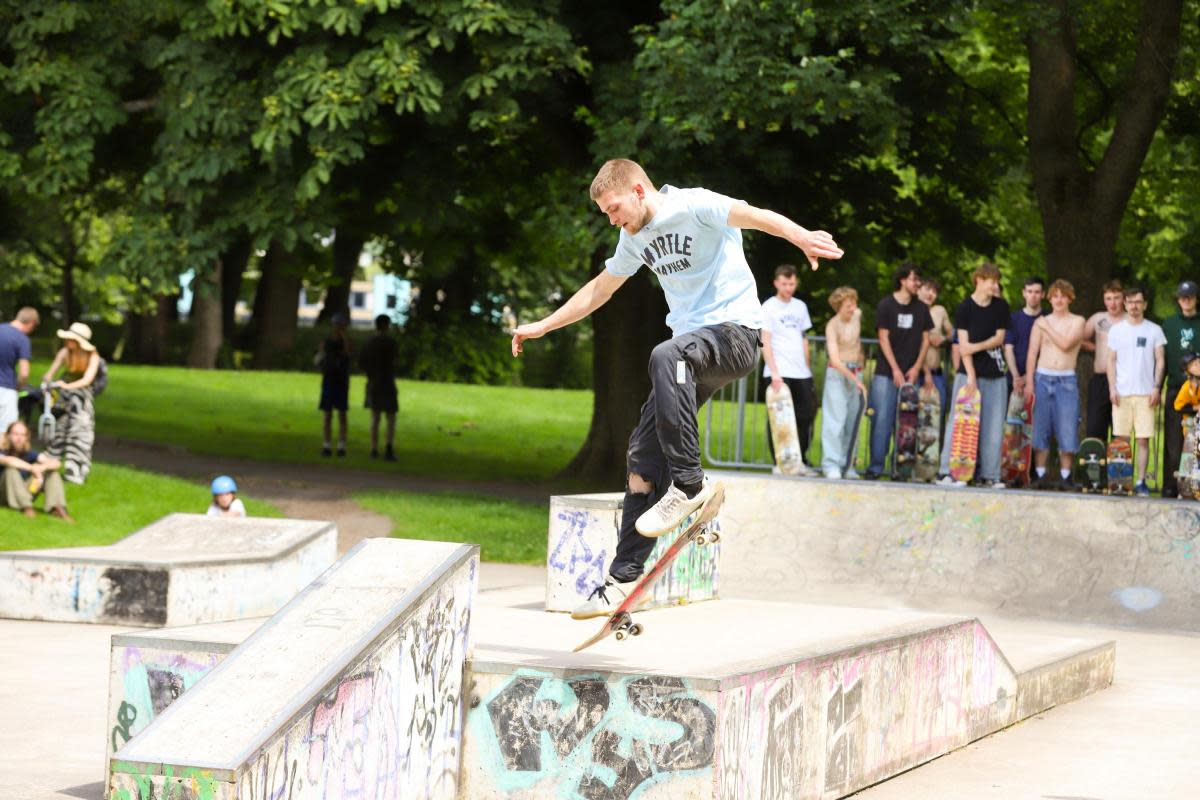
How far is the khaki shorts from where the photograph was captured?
13.1 m

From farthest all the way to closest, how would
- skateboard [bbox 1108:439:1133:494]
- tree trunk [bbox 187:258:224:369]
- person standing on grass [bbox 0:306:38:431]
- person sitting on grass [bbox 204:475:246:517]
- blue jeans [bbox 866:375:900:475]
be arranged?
tree trunk [bbox 187:258:224:369]
person standing on grass [bbox 0:306:38:431]
blue jeans [bbox 866:375:900:475]
person sitting on grass [bbox 204:475:246:517]
skateboard [bbox 1108:439:1133:494]

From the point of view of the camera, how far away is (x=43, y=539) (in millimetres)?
14586

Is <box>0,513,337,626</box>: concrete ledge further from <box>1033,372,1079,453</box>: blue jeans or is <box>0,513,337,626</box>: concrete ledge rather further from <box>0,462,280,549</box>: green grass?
<box>1033,372,1079,453</box>: blue jeans

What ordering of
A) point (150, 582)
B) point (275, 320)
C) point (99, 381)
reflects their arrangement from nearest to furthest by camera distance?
point (150, 582), point (99, 381), point (275, 320)

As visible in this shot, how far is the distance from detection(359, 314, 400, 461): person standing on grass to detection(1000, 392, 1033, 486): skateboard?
10.5m

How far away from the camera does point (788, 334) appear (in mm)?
13664

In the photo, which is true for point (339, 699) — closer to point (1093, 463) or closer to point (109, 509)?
point (1093, 463)

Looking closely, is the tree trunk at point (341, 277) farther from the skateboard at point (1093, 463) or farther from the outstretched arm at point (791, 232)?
the outstretched arm at point (791, 232)

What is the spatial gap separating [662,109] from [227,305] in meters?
30.4

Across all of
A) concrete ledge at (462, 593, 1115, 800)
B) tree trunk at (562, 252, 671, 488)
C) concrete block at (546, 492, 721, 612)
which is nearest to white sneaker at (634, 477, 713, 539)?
concrete ledge at (462, 593, 1115, 800)

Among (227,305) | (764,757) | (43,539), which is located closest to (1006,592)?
(764,757)

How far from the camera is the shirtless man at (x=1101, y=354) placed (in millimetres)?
13328

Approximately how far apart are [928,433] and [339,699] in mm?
9084

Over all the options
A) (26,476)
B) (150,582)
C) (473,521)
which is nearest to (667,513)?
(150,582)
